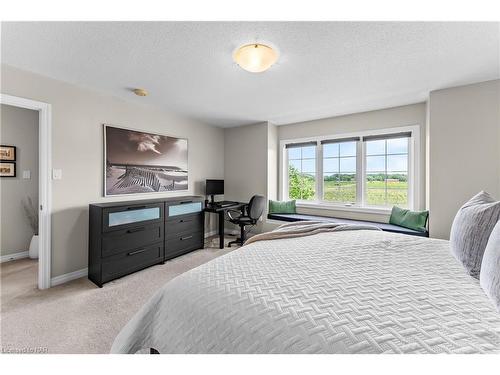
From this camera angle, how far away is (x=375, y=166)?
3.61m

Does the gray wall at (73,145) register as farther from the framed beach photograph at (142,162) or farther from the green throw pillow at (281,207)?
the green throw pillow at (281,207)

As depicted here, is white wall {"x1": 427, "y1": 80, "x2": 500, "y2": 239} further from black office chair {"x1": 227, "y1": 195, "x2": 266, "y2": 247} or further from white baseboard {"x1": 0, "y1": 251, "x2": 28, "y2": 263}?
white baseboard {"x1": 0, "y1": 251, "x2": 28, "y2": 263}

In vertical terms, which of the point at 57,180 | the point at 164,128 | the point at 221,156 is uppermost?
the point at 164,128

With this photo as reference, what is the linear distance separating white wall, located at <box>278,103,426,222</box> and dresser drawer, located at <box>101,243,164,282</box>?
2.63 meters

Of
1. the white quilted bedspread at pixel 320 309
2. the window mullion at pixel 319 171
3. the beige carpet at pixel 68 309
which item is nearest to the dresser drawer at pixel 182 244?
the beige carpet at pixel 68 309

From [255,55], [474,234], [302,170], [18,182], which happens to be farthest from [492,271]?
[18,182]

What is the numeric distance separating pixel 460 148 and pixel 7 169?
586cm

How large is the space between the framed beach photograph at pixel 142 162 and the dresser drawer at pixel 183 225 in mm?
635

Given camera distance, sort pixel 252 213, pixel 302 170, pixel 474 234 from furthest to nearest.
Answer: pixel 302 170 → pixel 252 213 → pixel 474 234

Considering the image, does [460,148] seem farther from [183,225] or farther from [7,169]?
[7,169]

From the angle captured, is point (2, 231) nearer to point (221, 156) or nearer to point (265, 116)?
point (221, 156)

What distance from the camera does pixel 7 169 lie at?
3.03 meters
